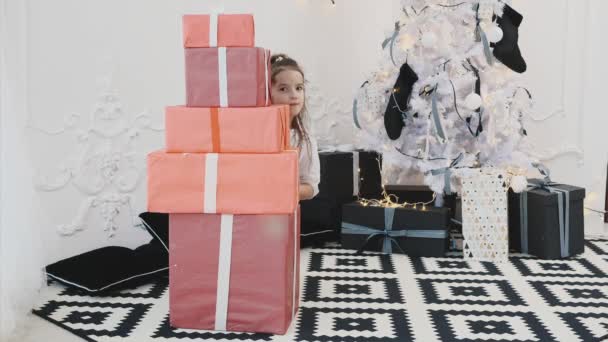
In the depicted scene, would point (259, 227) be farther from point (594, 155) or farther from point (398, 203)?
point (594, 155)

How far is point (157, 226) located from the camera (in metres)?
3.21

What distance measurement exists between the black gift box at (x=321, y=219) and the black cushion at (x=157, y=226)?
2.56 feet

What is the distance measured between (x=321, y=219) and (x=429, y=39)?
108cm

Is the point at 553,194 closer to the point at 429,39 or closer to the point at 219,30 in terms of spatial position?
the point at 429,39

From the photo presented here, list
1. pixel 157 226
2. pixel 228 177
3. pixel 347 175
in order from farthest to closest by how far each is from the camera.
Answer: pixel 347 175
pixel 157 226
pixel 228 177

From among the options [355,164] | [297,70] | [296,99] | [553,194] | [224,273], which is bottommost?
[224,273]

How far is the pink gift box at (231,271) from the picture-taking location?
7.38 ft

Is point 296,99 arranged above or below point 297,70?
below

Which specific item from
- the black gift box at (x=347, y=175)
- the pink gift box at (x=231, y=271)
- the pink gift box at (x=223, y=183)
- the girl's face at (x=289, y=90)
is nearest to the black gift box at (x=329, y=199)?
the black gift box at (x=347, y=175)

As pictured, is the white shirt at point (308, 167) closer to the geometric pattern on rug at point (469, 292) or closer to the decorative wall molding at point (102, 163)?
the geometric pattern on rug at point (469, 292)

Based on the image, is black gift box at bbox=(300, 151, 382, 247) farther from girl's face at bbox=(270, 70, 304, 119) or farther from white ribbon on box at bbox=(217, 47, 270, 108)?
white ribbon on box at bbox=(217, 47, 270, 108)

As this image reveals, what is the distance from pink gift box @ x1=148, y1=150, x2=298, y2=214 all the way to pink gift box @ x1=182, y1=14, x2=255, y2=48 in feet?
1.13

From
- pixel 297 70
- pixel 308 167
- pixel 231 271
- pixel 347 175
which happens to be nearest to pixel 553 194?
pixel 347 175

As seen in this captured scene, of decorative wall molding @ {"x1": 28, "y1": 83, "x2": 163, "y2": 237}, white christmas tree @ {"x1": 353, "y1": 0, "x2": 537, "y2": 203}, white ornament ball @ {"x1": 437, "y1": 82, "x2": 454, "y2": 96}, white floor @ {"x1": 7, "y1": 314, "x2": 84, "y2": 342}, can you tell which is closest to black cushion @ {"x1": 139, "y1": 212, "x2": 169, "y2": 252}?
decorative wall molding @ {"x1": 28, "y1": 83, "x2": 163, "y2": 237}
